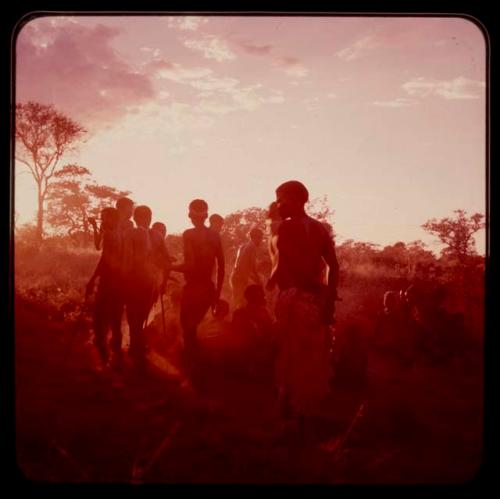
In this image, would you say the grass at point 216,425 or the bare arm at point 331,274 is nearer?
the grass at point 216,425

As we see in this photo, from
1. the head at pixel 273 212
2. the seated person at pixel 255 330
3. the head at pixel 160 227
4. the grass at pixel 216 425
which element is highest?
the head at pixel 273 212

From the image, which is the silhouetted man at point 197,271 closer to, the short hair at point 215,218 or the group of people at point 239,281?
the group of people at point 239,281

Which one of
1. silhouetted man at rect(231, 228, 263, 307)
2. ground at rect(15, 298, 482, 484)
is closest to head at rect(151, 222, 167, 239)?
silhouetted man at rect(231, 228, 263, 307)

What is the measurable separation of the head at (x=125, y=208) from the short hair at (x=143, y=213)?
0.06m

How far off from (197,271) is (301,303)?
1.68 meters

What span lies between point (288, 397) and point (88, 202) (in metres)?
8.19

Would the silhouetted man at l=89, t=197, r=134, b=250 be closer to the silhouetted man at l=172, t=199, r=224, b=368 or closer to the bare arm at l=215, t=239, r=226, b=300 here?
the silhouetted man at l=172, t=199, r=224, b=368

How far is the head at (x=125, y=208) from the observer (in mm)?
5625

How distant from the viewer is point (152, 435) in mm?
4176

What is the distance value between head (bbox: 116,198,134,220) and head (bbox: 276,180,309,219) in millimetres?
2120

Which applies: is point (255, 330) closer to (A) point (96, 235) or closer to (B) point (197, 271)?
(B) point (197, 271)

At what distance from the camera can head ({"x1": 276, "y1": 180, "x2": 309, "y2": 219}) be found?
13.2 ft

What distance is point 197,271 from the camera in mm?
5414

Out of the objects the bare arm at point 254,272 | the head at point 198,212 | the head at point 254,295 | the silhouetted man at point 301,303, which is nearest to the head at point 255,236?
the bare arm at point 254,272
